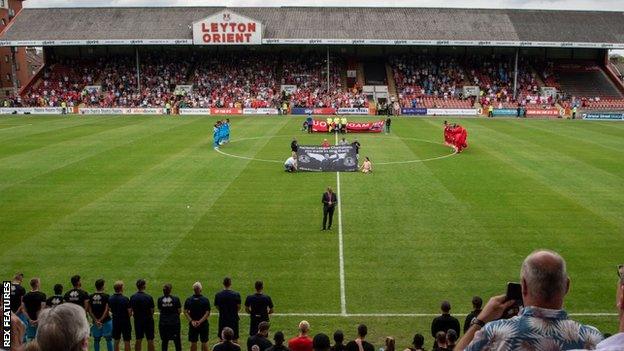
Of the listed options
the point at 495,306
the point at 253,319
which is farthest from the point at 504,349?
the point at 253,319

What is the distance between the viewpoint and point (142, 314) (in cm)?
1064

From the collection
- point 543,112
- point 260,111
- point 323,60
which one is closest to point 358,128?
point 260,111

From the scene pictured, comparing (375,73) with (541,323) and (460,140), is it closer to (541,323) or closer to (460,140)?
(460,140)

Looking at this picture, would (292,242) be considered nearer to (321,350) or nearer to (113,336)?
(113,336)

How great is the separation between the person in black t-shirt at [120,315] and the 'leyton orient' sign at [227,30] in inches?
2230

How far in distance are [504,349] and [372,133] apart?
133ft

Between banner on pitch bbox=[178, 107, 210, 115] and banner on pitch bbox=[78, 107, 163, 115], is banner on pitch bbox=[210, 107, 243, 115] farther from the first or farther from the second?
banner on pitch bbox=[78, 107, 163, 115]

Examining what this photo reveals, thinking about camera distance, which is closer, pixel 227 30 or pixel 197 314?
pixel 197 314

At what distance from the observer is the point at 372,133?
145ft

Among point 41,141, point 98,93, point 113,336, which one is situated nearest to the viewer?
point 113,336

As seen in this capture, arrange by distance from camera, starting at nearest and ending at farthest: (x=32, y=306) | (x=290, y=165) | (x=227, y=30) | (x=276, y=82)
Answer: (x=32, y=306)
(x=290, y=165)
(x=227, y=30)
(x=276, y=82)

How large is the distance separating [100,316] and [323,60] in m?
63.6

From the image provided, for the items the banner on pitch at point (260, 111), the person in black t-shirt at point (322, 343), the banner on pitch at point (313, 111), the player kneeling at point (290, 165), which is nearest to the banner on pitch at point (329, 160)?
the player kneeling at point (290, 165)

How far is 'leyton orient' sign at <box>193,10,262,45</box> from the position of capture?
64312 millimetres
